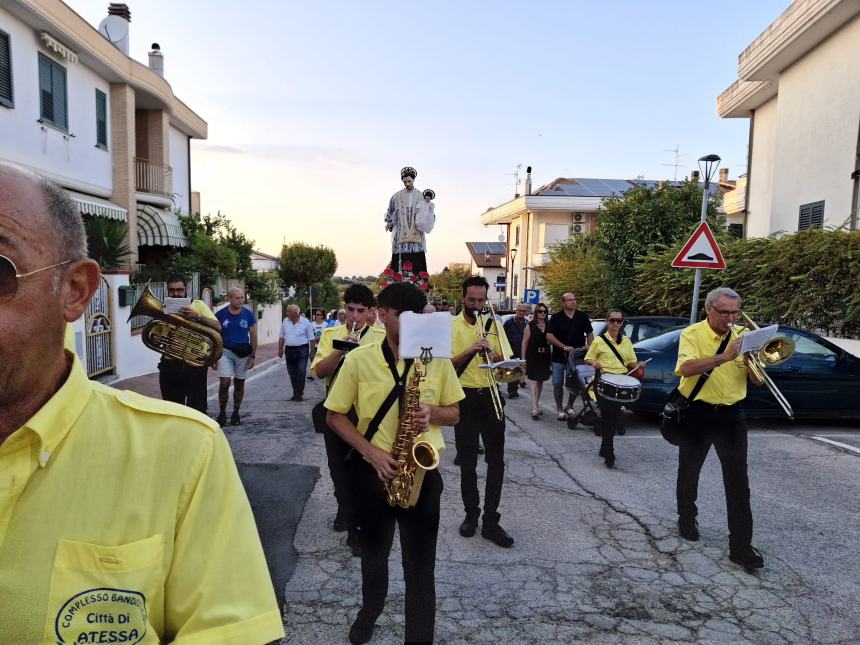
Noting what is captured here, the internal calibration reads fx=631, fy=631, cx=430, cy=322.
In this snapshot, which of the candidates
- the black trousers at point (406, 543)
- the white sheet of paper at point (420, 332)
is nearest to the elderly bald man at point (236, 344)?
the black trousers at point (406, 543)

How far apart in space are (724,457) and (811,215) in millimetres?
12596

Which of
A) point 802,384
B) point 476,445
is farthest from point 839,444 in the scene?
point 476,445

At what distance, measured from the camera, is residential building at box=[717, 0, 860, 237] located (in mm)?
13031

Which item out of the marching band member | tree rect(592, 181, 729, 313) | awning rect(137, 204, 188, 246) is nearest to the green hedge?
tree rect(592, 181, 729, 313)

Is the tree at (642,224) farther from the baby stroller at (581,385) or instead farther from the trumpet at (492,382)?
the trumpet at (492,382)

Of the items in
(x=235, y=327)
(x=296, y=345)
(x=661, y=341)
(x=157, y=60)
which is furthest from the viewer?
(x=157, y=60)

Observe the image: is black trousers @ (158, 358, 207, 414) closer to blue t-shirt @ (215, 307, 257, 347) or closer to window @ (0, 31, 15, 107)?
blue t-shirt @ (215, 307, 257, 347)

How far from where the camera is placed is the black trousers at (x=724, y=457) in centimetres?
439

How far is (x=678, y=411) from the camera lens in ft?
15.7

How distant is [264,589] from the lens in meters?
1.20

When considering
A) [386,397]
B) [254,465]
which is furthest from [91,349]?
[386,397]

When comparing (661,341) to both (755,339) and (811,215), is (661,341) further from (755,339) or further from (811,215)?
(811,215)

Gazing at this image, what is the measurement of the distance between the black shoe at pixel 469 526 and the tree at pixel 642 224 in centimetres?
1428

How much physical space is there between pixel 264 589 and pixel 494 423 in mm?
3801
